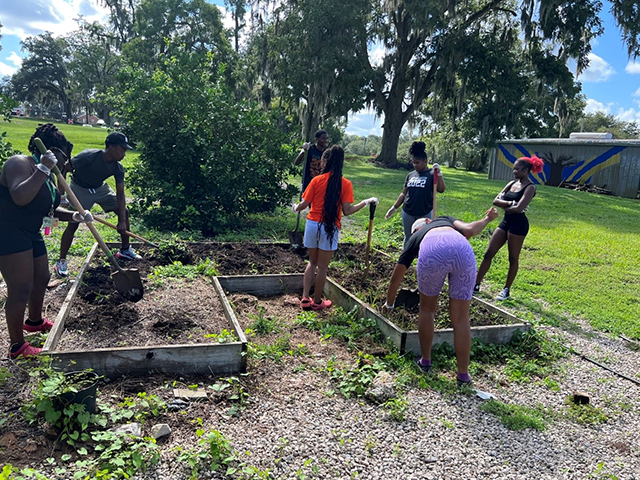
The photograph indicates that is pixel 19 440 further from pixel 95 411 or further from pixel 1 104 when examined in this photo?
pixel 1 104

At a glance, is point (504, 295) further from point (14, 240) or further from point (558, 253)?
point (14, 240)

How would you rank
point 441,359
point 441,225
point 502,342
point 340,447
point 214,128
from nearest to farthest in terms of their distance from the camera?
point 340,447
point 441,225
point 441,359
point 502,342
point 214,128

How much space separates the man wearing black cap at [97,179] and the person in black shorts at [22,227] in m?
2.22

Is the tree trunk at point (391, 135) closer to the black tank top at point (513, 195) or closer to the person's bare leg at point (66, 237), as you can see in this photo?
the black tank top at point (513, 195)

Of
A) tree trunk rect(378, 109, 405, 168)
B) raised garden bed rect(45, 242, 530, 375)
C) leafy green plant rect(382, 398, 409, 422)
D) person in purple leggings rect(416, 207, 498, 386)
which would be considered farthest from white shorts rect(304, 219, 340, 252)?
tree trunk rect(378, 109, 405, 168)

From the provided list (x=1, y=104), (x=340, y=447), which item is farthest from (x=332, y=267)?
(x=1, y=104)

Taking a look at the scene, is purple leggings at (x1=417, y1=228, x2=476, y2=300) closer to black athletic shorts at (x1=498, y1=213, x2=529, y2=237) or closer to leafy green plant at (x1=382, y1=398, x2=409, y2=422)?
leafy green plant at (x1=382, y1=398, x2=409, y2=422)

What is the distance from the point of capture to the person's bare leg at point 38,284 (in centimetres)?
405

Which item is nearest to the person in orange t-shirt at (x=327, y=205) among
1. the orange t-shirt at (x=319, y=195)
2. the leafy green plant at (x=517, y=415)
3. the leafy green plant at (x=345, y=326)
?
the orange t-shirt at (x=319, y=195)

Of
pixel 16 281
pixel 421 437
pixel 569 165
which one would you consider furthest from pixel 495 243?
pixel 569 165

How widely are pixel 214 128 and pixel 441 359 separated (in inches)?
266

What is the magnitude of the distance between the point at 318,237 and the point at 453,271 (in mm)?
2015

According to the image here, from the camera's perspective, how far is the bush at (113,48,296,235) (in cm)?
923

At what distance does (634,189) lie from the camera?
2103 centimetres
